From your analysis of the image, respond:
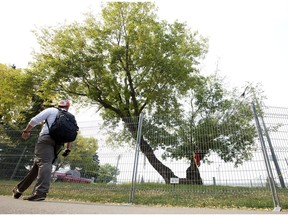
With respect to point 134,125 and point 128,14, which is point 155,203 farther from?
point 128,14

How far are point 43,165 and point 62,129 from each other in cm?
70

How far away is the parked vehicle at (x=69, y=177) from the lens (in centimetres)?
631

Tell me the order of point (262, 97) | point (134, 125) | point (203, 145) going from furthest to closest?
point (262, 97) < point (134, 125) < point (203, 145)

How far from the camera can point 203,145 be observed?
5.94 meters

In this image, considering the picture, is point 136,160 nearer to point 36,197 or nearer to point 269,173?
point 36,197

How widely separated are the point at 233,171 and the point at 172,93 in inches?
449

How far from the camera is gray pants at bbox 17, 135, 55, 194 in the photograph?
365 centimetres

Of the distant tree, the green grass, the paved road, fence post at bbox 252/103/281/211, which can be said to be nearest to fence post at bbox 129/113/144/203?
the green grass

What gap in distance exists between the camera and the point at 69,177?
6344 millimetres

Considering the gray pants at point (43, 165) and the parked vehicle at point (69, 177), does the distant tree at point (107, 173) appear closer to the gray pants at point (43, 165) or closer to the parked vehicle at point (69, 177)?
the parked vehicle at point (69, 177)

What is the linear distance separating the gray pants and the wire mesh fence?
2249 millimetres

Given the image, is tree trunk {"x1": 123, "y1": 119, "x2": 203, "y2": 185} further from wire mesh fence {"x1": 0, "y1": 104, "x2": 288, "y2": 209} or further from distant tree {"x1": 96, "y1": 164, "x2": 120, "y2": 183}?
distant tree {"x1": 96, "y1": 164, "x2": 120, "y2": 183}

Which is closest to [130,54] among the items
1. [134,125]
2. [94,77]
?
[94,77]

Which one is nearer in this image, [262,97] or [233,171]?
[233,171]
